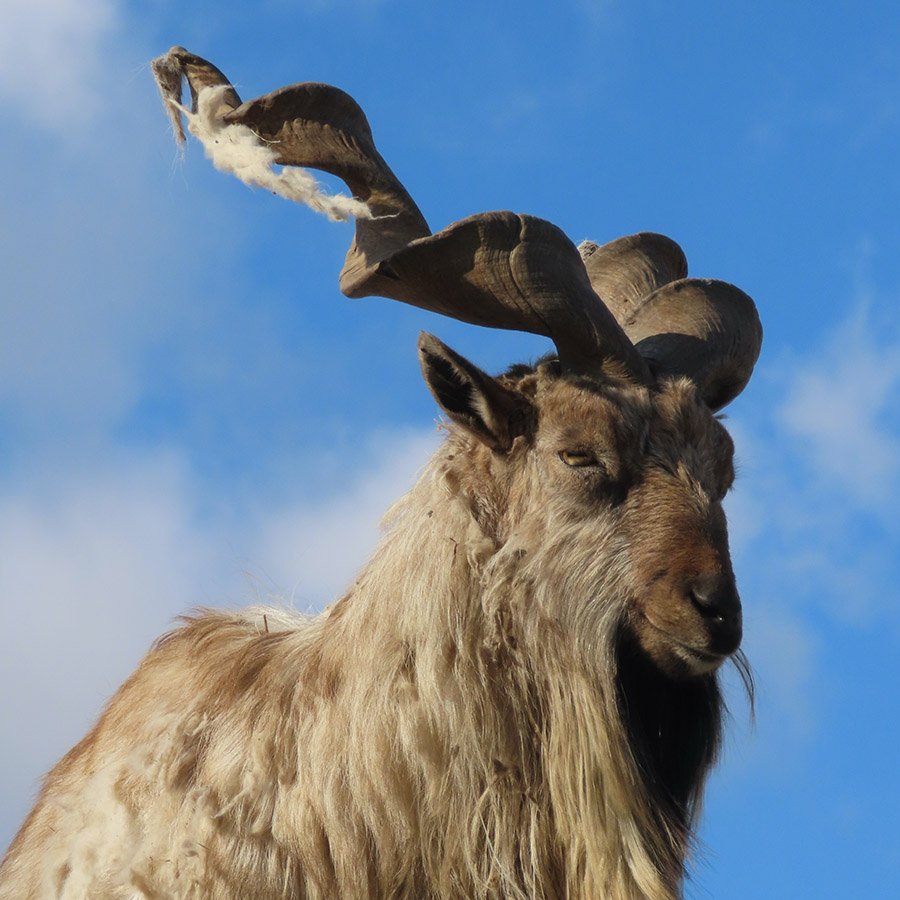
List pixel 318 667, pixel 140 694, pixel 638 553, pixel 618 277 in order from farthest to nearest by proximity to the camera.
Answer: pixel 618 277
pixel 140 694
pixel 318 667
pixel 638 553

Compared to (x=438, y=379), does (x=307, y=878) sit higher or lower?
lower

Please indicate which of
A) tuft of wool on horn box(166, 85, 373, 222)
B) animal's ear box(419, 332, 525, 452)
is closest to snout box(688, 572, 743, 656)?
animal's ear box(419, 332, 525, 452)

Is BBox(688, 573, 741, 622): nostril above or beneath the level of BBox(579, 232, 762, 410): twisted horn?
beneath

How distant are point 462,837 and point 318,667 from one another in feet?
2.79

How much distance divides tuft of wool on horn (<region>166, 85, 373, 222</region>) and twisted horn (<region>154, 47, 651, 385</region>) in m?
0.04

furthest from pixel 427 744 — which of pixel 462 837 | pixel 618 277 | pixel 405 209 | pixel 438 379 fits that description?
pixel 618 277

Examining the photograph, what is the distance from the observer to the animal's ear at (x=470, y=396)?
6.45 metres

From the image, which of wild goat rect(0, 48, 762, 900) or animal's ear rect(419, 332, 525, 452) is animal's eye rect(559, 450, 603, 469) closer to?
wild goat rect(0, 48, 762, 900)

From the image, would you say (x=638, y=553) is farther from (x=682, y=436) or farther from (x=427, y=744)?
(x=427, y=744)

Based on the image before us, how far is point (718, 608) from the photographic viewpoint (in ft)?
19.3

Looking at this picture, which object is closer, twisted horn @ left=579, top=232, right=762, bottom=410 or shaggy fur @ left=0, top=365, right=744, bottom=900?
shaggy fur @ left=0, top=365, right=744, bottom=900

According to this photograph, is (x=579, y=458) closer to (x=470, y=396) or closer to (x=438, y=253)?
(x=470, y=396)

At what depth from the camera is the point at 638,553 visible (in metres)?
6.08

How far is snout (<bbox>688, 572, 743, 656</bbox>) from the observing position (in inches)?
231
